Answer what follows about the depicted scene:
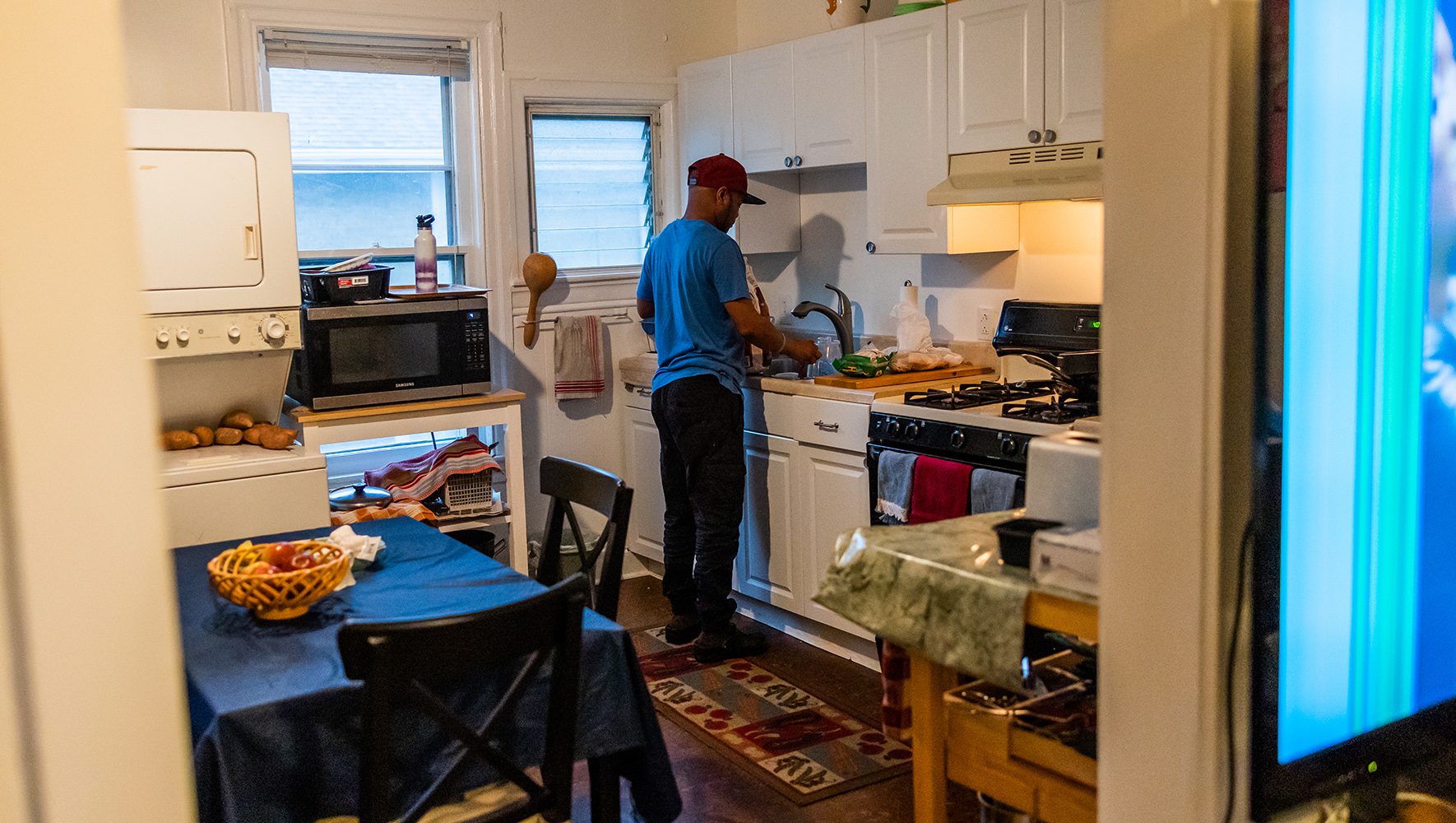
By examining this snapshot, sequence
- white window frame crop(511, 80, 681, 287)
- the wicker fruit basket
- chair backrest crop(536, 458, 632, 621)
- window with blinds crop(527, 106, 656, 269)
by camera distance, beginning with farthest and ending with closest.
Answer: window with blinds crop(527, 106, 656, 269), white window frame crop(511, 80, 681, 287), chair backrest crop(536, 458, 632, 621), the wicker fruit basket

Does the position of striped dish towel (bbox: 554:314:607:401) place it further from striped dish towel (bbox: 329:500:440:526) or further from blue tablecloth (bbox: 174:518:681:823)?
blue tablecloth (bbox: 174:518:681:823)

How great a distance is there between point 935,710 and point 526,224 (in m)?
3.73

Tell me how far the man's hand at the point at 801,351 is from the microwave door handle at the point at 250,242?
5.68 ft

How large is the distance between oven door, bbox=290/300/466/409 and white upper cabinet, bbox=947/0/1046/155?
1.81 meters

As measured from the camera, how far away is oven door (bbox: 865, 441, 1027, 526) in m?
3.34

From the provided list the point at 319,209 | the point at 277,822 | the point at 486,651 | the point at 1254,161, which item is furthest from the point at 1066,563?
the point at 319,209

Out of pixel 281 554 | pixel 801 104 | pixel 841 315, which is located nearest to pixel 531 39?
pixel 801 104

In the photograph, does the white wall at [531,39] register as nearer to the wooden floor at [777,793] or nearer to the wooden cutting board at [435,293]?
the wooden cutting board at [435,293]

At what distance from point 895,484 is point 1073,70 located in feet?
4.22

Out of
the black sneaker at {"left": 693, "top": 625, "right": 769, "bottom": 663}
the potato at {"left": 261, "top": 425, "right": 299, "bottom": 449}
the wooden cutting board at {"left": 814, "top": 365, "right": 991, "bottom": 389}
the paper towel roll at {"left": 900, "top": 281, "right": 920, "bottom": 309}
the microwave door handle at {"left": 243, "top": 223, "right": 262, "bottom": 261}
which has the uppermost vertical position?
the microwave door handle at {"left": 243, "top": 223, "right": 262, "bottom": 261}

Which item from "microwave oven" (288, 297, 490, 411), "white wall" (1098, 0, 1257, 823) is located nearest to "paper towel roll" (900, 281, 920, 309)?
"microwave oven" (288, 297, 490, 411)

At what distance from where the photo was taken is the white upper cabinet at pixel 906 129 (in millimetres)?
3945

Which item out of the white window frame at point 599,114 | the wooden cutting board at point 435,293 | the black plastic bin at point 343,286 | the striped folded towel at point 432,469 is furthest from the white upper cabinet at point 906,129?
the black plastic bin at point 343,286

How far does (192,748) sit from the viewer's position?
1.88m
